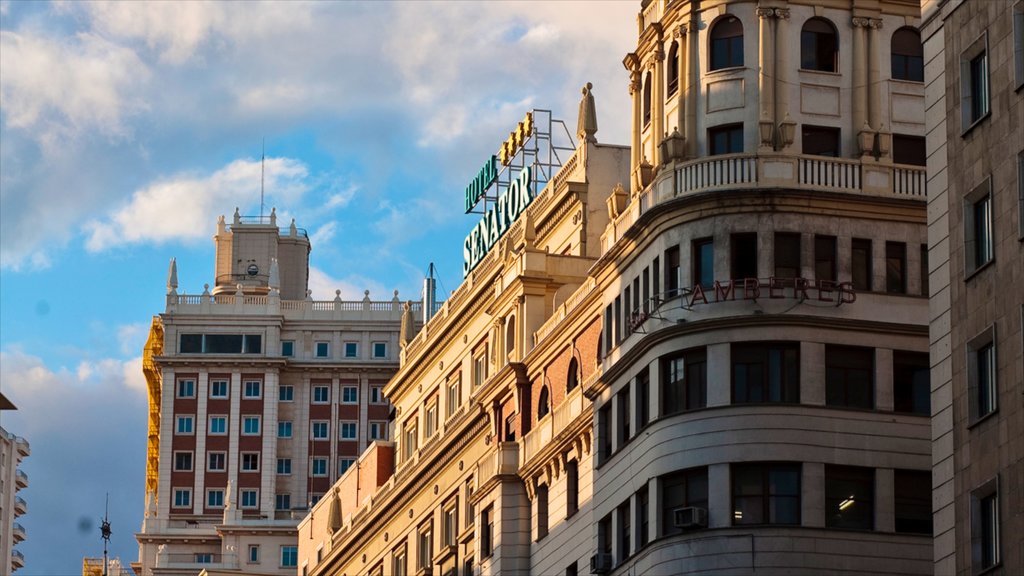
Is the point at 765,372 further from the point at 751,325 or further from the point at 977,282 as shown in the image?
the point at 977,282

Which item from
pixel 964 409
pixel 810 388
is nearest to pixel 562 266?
pixel 810 388

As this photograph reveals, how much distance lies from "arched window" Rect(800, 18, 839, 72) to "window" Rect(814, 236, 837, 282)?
22.1 ft

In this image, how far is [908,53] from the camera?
265ft

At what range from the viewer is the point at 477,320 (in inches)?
4190

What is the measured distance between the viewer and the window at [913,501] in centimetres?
7319

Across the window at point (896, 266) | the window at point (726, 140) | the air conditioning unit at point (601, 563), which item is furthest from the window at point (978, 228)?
the air conditioning unit at point (601, 563)

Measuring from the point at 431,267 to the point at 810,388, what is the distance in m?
73.0

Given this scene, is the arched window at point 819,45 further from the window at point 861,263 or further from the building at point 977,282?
the building at point 977,282

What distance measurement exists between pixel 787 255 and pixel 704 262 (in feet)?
8.49

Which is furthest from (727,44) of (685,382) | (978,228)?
(978,228)

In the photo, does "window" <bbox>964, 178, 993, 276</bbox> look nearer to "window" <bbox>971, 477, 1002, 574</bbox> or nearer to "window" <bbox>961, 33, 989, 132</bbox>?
"window" <bbox>961, 33, 989, 132</bbox>

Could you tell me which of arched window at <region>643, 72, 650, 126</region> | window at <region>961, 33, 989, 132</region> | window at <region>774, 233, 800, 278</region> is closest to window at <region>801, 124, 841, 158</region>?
window at <region>774, 233, 800, 278</region>

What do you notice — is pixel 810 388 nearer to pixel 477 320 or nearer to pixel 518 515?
pixel 518 515

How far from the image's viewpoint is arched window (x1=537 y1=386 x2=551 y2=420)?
90875mm
